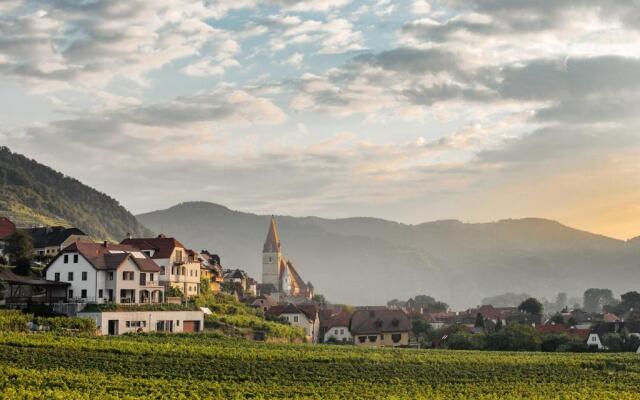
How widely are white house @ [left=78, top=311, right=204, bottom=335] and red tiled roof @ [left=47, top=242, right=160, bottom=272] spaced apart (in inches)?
205

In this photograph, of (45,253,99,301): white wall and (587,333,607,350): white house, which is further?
(587,333,607,350): white house

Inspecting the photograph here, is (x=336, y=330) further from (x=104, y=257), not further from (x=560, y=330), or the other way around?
(x=104, y=257)

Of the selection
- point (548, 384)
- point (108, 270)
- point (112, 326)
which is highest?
point (108, 270)

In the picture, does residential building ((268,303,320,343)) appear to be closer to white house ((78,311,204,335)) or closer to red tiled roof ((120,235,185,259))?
red tiled roof ((120,235,185,259))

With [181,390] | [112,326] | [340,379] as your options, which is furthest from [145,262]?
[181,390]


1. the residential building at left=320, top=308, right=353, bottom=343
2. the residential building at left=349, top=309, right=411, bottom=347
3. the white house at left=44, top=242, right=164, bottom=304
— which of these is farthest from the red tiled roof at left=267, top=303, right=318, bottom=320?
the white house at left=44, top=242, right=164, bottom=304

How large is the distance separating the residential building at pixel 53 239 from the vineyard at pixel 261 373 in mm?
36534

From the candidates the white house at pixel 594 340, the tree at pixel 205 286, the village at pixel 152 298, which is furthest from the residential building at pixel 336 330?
the white house at pixel 594 340

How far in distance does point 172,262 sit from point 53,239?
843 inches

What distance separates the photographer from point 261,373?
5341 cm

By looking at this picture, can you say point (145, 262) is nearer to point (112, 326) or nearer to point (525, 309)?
point (112, 326)

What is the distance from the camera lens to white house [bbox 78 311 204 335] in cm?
7056

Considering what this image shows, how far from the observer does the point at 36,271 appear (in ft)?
272

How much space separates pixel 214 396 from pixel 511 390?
20392 millimetres
